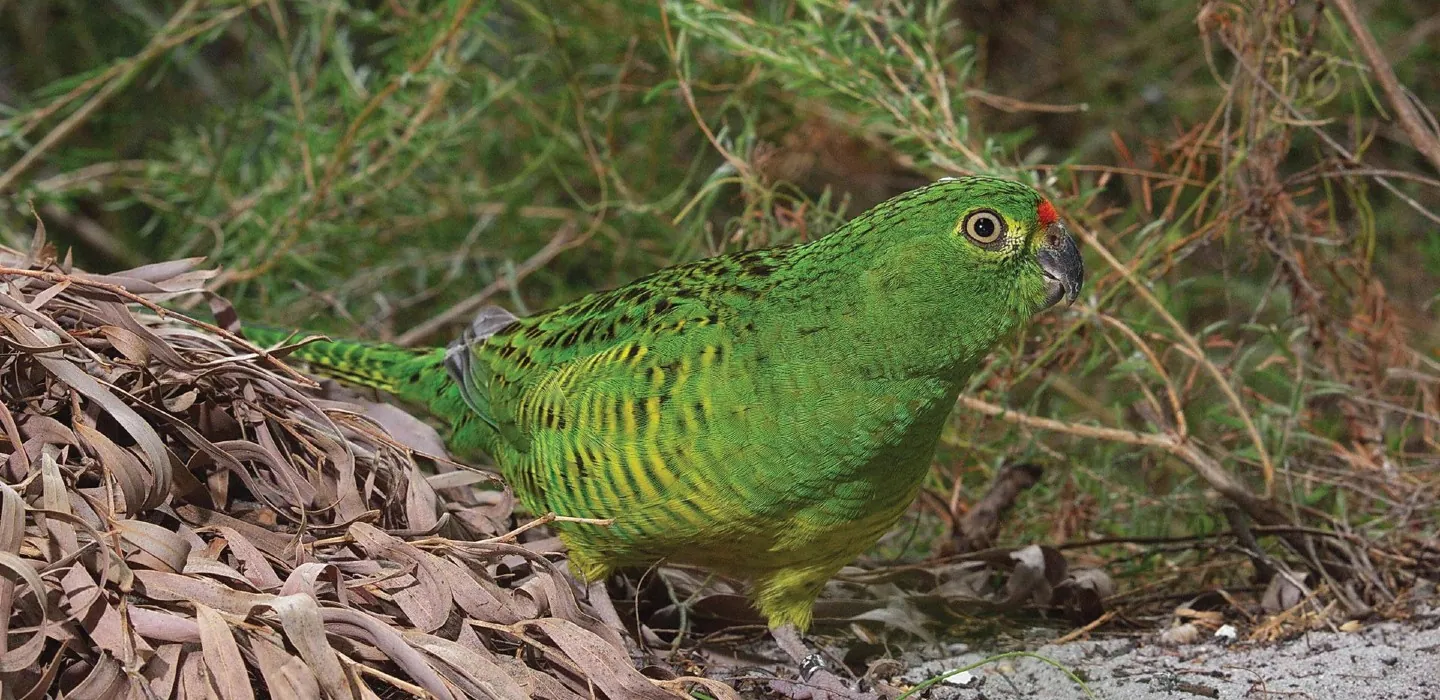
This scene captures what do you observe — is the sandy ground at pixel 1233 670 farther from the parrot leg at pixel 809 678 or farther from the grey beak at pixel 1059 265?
the grey beak at pixel 1059 265

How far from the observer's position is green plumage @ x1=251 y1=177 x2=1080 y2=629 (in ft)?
8.05

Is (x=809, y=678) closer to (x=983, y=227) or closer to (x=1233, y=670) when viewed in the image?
(x=1233, y=670)

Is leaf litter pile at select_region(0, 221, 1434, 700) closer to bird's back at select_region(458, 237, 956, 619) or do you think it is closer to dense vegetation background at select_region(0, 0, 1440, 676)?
bird's back at select_region(458, 237, 956, 619)

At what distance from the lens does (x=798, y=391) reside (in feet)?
8.13

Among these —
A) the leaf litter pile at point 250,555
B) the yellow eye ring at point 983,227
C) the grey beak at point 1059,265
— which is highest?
the yellow eye ring at point 983,227

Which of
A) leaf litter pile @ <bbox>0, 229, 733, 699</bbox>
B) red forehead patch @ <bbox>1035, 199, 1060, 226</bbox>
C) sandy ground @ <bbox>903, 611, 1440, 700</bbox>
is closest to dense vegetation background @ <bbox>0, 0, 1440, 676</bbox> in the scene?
sandy ground @ <bbox>903, 611, 1440, 700</bbox>

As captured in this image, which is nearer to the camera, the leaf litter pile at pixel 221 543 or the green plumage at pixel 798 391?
the leaf litter pile at pixel 221 543

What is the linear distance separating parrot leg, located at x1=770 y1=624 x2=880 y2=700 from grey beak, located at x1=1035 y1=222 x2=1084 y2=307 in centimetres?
83

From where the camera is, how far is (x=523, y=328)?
122 inches

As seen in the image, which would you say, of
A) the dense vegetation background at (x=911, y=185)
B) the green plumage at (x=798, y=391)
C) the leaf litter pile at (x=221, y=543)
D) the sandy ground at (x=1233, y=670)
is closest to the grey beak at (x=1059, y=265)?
the green plumage at (x=798, y=391)

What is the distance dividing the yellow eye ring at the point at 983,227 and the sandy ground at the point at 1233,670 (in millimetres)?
843

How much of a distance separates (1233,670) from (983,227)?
970mm

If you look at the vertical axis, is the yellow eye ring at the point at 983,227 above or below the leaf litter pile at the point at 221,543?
above

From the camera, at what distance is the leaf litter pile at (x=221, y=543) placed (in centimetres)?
185
